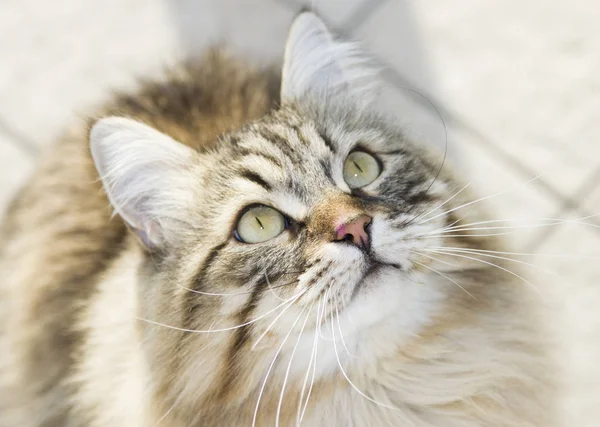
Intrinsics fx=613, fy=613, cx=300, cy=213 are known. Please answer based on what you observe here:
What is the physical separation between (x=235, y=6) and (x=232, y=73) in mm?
578

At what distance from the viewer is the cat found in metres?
0.86

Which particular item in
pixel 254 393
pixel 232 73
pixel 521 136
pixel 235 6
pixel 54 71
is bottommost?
pixel 254 393

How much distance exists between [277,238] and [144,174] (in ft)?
0.82

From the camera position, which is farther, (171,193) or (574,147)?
(574,147)

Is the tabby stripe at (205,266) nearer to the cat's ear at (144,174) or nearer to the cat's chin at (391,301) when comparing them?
the cat's ear at (144,174)

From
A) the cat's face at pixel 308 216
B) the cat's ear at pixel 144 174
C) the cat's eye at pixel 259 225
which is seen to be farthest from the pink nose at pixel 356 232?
the cat's ear at pixel 144 174

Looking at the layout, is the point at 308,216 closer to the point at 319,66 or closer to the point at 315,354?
the point at 315,354

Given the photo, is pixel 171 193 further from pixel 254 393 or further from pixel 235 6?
pixel 235 6

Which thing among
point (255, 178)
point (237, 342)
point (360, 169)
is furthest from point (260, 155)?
point (237, 342)

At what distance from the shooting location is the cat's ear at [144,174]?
90cm

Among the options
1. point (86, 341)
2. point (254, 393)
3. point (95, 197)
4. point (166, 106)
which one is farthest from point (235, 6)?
point (254, 393)

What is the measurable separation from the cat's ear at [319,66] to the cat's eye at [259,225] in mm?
225

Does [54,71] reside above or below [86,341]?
above

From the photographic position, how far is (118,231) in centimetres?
112
